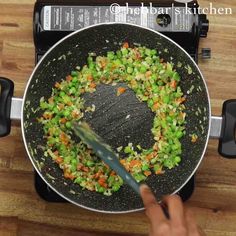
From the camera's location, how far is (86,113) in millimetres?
1154

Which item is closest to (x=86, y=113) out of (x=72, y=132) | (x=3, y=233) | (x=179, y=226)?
(x=72, y=132)

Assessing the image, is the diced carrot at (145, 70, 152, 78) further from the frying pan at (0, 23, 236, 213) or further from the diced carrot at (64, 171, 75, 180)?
the diced carrot at (64, 171, 75, 180)

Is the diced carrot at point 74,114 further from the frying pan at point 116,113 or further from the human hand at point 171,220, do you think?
the human hand at point 171,220

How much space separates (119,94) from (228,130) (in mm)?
259

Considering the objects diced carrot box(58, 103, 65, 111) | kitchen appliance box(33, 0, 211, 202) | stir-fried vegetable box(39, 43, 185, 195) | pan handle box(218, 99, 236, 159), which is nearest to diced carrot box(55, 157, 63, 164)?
stir-fried vegetable box(39, 43, 185, 195)

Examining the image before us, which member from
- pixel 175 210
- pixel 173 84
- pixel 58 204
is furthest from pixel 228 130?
pixel 58 204

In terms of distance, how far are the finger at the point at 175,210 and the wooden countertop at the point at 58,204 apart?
41 centimetres

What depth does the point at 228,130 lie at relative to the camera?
3.38 feet

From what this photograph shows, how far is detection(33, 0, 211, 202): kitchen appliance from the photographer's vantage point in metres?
1.10

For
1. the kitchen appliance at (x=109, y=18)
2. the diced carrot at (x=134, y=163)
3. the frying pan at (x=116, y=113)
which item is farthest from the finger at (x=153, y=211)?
the kitchen appliance at (x=109, y=18)

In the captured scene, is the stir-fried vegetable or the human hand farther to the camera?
the stir-fried vegetable

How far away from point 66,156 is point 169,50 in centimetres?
31

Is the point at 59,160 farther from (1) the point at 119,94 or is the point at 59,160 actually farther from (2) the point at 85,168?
(1) the point at 119,94

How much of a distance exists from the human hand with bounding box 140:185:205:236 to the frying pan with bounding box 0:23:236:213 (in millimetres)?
228
